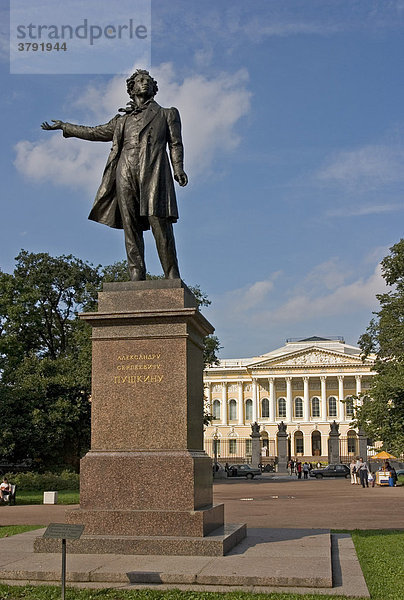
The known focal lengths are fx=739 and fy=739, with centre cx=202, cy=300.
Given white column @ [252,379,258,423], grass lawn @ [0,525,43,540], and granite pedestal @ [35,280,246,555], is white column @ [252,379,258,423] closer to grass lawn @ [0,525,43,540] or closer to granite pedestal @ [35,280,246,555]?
grass lawn @ [0,525,43,540]

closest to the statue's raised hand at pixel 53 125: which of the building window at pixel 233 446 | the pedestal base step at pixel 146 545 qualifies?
the pedestal base step at pixel 146 545

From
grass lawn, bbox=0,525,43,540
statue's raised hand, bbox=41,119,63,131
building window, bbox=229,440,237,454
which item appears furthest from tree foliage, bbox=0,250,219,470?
building window, bbox=229,440,237,454

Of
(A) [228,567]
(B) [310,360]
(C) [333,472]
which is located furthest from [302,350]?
(A) [228,567]

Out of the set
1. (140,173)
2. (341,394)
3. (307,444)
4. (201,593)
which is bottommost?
(307,444)

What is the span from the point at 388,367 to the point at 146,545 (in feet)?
108

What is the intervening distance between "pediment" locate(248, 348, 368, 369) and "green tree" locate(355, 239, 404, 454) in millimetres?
64905

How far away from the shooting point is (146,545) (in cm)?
831

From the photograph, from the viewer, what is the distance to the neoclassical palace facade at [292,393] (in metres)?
106

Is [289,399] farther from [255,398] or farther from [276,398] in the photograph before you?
[255,398]

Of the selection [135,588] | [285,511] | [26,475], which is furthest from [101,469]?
[26,475]

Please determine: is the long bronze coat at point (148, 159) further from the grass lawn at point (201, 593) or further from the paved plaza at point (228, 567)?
the grass lawn at point (201, 593)

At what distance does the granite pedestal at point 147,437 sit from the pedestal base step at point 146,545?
11 mm

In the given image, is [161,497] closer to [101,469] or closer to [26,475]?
[101,469]

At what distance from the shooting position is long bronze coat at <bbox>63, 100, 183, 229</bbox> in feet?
33.2
